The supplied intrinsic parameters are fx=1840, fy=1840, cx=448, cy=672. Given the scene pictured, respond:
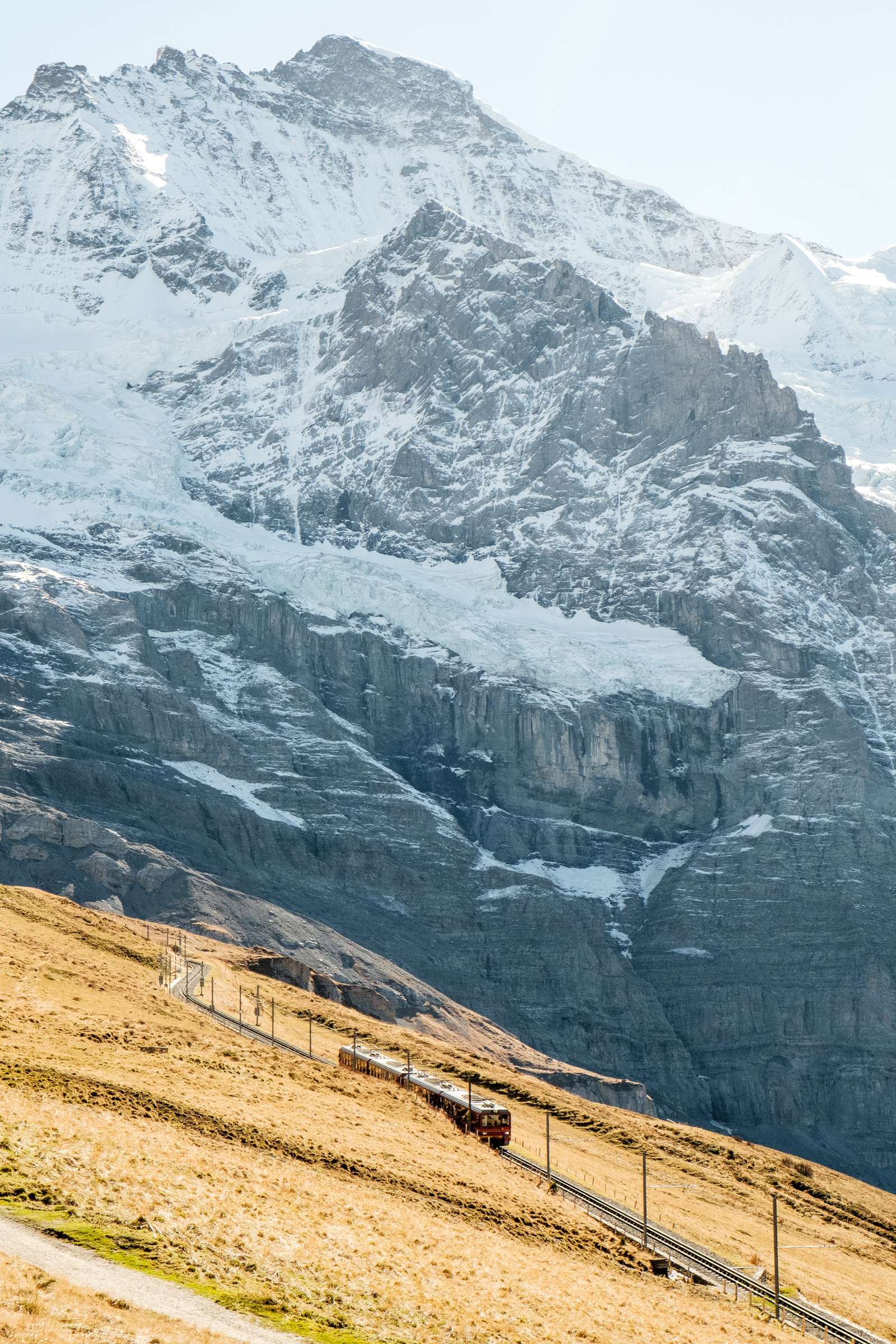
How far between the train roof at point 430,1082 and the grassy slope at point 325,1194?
212cm

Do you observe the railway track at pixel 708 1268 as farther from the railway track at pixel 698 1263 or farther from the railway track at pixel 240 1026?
the railway track at pixel 240 1026

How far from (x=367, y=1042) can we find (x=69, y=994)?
31057 mm

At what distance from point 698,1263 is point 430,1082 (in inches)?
948

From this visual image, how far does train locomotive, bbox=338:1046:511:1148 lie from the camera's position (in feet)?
275

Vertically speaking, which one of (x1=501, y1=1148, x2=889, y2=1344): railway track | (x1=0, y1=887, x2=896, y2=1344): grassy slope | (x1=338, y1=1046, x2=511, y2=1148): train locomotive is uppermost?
(x1=0, y1=887, x2=896, y2=1344): grassy slope

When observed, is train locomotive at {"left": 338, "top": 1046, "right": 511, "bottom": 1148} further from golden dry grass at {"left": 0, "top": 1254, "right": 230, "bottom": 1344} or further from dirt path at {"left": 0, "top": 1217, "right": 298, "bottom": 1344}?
golden dry grass at {"left": 0, "top": 1254, "right": 230, "bottom": 1344}

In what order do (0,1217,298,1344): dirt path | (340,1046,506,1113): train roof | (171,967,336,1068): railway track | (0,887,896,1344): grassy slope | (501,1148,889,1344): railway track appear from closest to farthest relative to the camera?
(0,1217,298,1344): dirt path, (0,887,896,1344): grassy slope, (501,1148,889,1344): railway track, (340,1046,506,1113): train roof, (171,967,336,1068): railway track

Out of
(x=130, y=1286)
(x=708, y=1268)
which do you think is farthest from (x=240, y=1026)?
(x=130, y=1286)

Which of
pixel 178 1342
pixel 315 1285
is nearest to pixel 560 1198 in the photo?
pixel 315 1285

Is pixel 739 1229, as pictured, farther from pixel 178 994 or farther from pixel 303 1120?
pixel 178 994

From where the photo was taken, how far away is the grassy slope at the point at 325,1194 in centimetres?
4612

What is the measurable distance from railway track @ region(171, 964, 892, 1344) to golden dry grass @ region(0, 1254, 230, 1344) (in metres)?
30.8

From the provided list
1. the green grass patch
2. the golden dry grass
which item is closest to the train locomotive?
the green grass patch

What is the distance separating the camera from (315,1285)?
45.7m
